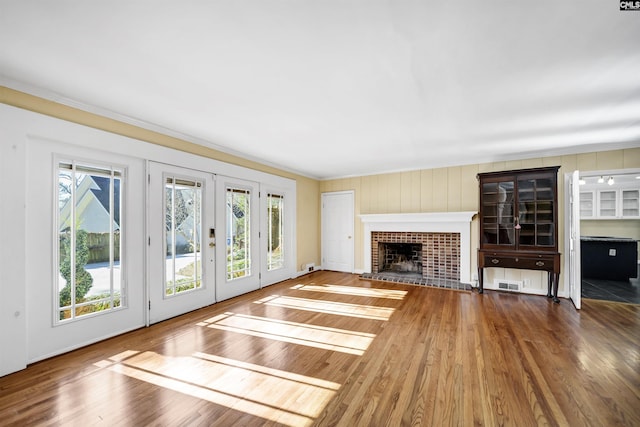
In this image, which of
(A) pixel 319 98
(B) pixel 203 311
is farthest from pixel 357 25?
(B) pixel 203 311

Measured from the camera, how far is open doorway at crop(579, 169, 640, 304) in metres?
4.51

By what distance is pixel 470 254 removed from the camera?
4938mm

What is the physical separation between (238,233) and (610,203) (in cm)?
918

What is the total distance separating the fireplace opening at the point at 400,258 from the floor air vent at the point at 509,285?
4.93ft

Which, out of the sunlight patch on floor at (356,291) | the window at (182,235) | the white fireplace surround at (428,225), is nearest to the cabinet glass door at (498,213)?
the white fireplace surround at (428,225)

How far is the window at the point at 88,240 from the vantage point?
8.14 ft

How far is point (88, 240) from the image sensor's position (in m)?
Result: 2.64

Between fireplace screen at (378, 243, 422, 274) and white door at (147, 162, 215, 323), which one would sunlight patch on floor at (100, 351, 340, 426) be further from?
fireplace screen at (378, 243, 422, 274)

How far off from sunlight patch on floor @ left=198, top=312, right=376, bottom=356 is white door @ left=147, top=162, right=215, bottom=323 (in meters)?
0.55

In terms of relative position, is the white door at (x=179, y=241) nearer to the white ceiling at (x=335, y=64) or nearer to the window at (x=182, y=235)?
the window at (x=182, y=235)

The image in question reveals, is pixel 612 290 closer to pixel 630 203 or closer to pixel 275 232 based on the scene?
pixel 630 203

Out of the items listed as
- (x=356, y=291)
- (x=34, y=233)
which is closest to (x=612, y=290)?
(x=356, y=291)

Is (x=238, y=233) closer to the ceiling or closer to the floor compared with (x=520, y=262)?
closer to the ceiling

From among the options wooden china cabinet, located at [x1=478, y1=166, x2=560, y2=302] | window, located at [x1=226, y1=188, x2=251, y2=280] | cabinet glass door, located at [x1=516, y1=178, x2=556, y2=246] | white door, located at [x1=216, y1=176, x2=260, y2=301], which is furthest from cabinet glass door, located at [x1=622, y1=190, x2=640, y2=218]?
window, located at [x1=226, y1=188, x2=251, y2=280]
